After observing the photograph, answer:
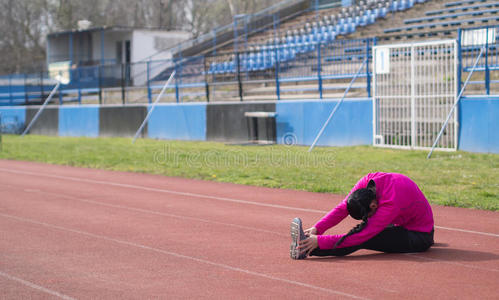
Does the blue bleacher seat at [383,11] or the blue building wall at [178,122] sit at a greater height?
the blue bleacher seat at [383,11]

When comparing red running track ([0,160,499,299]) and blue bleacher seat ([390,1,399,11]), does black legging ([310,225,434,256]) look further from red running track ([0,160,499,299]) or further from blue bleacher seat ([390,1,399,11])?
blue bleacher seat ([390,1,399,11])

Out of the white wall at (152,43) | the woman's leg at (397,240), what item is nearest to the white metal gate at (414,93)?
the woman's leg at (397,240)

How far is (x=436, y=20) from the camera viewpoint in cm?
2569

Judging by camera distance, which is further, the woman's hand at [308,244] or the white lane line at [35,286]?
the woman's hand at [308,244]

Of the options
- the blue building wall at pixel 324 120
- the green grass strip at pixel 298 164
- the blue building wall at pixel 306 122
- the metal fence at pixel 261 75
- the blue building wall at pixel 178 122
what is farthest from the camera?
the blue building wall at pixel 178 122

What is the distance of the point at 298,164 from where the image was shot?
1627 centimetres

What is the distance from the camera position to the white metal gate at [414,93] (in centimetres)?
1716

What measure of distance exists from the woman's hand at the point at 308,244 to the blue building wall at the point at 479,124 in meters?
11.1

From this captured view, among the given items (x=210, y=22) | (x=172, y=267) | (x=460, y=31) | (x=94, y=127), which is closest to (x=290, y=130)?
(x=460, y=31)

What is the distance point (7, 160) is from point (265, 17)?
18701mm

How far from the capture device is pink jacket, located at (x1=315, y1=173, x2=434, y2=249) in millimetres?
6402

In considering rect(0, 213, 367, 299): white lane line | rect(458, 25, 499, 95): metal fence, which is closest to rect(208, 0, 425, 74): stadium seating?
rect(458, 25, 499, 95): metal fence

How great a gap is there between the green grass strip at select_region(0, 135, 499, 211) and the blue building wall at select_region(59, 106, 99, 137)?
684 centimetres

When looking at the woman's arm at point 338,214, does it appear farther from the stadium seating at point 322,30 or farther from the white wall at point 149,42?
the white wall at point 149,42
